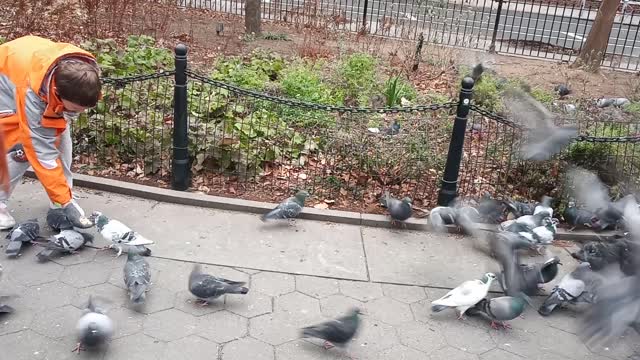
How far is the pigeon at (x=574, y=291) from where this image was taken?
4109 mm

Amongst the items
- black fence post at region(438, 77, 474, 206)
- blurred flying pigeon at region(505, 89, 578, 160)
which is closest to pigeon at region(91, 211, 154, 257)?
black fence post at region(438, 77, 474, 206)

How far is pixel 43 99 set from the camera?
4.05 meters

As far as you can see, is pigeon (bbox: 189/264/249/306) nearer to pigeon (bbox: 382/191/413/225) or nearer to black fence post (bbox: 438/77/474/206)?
pigeon (bbox: 382/191/413/225)

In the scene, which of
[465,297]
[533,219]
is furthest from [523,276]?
[533,219]

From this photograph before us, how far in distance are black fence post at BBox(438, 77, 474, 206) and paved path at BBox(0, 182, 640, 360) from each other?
46 centimetres

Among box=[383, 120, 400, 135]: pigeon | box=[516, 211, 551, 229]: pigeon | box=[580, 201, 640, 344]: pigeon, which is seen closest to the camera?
box=[580, 201, 640, 344]: pigeon

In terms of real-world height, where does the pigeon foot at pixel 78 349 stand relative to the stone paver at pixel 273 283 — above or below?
below

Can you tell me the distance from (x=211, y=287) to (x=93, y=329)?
2.56 feet

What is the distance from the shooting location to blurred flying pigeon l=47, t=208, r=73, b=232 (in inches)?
175

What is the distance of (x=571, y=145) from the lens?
568 cm

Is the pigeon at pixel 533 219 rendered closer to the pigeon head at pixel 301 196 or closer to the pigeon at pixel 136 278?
the pigeon head at pixel 301 196

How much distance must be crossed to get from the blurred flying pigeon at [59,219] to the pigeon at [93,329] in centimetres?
124

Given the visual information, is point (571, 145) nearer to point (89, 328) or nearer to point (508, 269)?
point (508, 269)

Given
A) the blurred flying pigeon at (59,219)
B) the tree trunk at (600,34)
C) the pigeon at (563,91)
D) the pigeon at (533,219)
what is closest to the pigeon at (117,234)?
the blurred flying pigeon at (59,219)
